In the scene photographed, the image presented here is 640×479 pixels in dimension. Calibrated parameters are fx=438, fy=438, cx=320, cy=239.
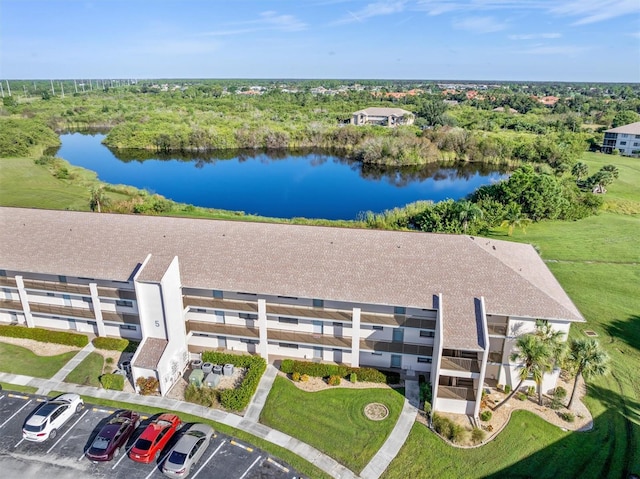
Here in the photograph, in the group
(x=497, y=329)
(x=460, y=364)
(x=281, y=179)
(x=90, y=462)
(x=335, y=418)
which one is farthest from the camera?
(x=281, y=179)

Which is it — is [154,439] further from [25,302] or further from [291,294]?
[25,302]

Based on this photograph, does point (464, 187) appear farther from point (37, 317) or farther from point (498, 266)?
point (37, 317)

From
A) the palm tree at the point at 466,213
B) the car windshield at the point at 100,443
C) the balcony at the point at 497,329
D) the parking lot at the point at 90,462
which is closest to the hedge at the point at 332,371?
the parking lot at the point at 90,462

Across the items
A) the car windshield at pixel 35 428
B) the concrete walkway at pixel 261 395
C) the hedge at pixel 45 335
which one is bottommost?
the concrete walkway at pixel 261 395

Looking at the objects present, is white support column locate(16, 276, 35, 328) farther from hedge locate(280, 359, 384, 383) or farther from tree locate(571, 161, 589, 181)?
tree locate(571, 161, 589, 181)

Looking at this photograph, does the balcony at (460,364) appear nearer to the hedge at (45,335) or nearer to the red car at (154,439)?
the red car at (154,439)

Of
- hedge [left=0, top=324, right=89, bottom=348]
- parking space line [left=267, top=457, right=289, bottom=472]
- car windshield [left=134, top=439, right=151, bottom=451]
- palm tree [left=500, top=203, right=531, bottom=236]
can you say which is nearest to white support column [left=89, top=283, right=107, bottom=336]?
hedge [left=0, top=324, right=89, bottom=348]

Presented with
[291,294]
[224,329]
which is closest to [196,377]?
[224,329]
